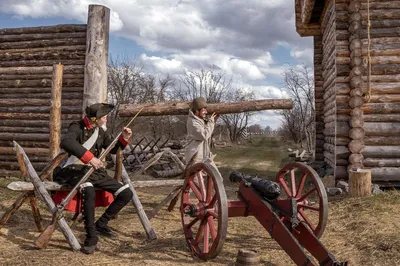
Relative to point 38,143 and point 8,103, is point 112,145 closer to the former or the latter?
point 38,143

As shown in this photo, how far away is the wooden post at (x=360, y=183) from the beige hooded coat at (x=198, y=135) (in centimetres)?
298

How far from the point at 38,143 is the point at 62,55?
218cm

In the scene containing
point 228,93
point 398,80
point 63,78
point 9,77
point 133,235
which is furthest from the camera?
point 228,93

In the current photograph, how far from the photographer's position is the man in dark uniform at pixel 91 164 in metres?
4.38

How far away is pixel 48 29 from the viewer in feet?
32.2

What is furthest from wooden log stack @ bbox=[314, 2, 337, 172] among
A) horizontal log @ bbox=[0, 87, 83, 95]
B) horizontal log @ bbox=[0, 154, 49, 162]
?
horizontal log @ bbox=[0, 154, 49, 162]

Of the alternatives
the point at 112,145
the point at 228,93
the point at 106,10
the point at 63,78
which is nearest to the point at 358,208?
the point at 112,145

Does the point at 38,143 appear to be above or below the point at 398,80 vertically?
below

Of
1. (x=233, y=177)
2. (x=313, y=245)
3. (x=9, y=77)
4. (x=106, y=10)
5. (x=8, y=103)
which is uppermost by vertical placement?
(x=106, y=10)

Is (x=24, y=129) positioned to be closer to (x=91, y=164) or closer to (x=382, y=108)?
(x=91, y=164)

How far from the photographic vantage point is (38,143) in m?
9.64

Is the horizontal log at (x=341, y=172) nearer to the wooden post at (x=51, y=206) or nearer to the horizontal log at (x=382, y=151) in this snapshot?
the horizontal log at (x=382, y=151)

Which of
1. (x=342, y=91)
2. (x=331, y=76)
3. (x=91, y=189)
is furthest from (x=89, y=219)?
(x=331, y=76)

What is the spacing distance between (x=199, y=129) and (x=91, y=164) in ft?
6.06
